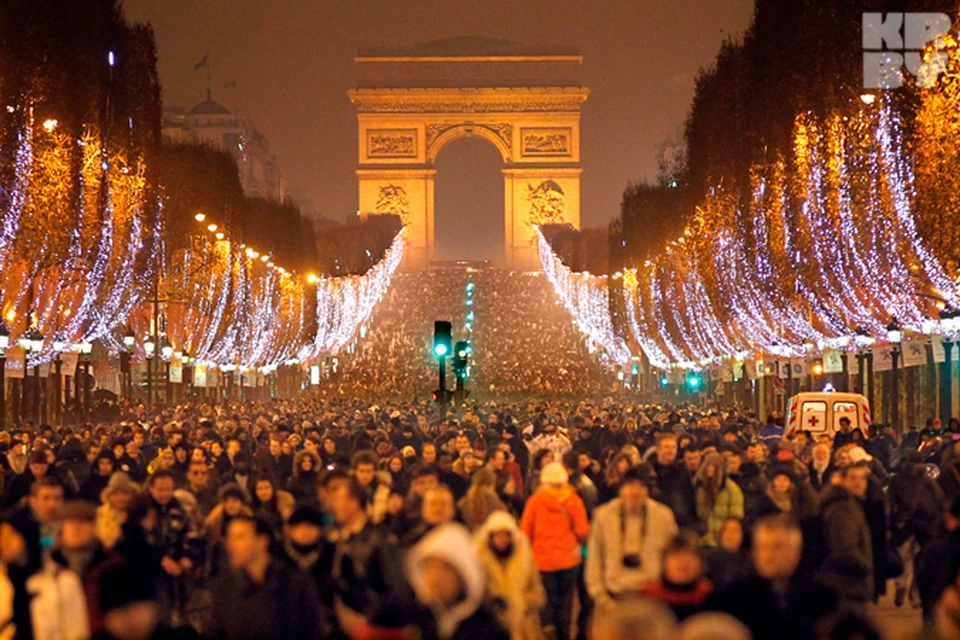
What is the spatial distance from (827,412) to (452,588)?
23006 mm

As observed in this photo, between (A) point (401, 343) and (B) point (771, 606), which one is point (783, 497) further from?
(A) point (401, 343)

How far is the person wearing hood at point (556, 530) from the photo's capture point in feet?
45.6

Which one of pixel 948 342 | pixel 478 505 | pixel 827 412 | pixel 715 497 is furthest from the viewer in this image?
pixel 948 342

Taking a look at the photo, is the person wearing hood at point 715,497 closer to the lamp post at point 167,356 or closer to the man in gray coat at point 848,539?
the man in gray coat at point 848,539

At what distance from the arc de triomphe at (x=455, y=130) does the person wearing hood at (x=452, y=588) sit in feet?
439

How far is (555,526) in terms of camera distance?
552 inches

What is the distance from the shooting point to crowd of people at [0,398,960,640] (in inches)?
331

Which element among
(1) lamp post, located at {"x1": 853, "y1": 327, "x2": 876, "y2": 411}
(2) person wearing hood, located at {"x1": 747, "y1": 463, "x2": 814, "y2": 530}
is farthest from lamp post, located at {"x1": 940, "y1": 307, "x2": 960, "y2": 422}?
(2) person wearing hood, located at {"x1": 747, "y1": 463, "x2": 814, "y2": 530}

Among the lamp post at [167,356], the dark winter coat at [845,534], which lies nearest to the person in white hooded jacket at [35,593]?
the dark winter coat at [845,534]

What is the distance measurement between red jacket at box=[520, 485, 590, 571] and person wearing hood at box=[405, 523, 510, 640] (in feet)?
16.5

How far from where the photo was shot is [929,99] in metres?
31.8

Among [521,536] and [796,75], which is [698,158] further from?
[521,536]

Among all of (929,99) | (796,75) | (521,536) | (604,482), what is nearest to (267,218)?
(796,75)

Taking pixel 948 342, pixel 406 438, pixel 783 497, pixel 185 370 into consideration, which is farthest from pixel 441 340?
pixel 185 370
